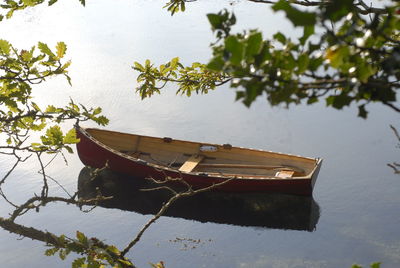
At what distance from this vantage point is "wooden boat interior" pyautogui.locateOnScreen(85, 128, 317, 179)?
14.1 meters

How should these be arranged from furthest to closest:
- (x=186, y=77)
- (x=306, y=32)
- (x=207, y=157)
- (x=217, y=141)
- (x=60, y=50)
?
(x=217, y=141) < (x=207, y=157) < (x=186, y=77) < (x=60, y=50) < (x=306, y=32)

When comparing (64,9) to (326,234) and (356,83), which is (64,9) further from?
(356,83)

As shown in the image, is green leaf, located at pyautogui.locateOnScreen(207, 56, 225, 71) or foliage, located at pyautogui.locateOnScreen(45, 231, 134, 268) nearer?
green leaf, located at pyautogui.locateOnScreen(207, 56, 225, 71)

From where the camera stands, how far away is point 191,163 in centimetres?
1489

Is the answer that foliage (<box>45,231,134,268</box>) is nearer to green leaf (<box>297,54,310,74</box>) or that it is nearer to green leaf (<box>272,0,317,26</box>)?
green leaf (<box>297,54,310,74</box>)

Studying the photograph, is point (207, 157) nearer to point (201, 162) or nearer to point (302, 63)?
point (201, 162)

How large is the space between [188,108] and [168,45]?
614 cm

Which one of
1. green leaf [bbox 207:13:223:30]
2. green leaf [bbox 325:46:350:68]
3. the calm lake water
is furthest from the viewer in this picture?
the calm lake water

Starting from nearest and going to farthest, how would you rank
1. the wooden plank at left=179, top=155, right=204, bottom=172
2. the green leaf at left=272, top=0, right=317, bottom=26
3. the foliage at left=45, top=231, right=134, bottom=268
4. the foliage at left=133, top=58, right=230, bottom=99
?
the green leaf at left=272, top=0, right=317, bottom=26 → the foliage at left=45, top=231, right=134, bottom=268 → the foliage at left=133, top=58, right=230, bottom=99 → the wooden plank at left=179, top=155, right=204, bottom=172

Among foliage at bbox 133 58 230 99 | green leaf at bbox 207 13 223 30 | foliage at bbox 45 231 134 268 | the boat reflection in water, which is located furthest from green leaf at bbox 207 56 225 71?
the boat reflection in water

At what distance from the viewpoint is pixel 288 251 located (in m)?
12.1

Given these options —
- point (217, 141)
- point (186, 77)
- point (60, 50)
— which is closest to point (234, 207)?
point (217, 141)

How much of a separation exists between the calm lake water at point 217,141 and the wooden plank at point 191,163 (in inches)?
49.0

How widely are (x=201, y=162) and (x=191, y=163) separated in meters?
0.42
